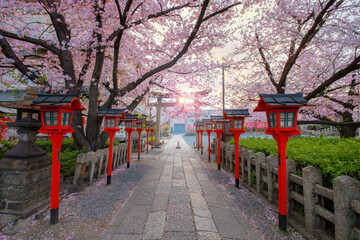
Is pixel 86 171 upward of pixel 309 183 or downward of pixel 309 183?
downward

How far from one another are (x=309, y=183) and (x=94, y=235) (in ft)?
11.8

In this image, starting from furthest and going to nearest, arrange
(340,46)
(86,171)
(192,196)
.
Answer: (340,46) < (86,171) < (192,196)

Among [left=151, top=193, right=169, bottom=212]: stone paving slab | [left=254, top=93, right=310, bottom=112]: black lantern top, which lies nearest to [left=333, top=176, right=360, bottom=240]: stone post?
[left=254, top=93, right=310, bottom=112]: black lantern top

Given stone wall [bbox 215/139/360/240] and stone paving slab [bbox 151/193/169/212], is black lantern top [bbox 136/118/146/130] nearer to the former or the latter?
stone paving slab [bbox 151/193/169/212]

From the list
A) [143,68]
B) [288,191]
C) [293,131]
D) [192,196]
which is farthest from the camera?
[143,68]

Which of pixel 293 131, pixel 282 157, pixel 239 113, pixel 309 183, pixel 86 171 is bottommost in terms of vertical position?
pixel 86 171

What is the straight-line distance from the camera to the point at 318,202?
2482 millimetres

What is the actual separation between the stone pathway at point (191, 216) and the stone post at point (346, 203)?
2.54 feet

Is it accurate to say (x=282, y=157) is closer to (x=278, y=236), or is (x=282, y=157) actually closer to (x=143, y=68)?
(x=278, y=236)

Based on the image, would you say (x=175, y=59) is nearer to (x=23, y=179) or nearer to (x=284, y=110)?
(x=284, y=110)

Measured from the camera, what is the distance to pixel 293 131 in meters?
2.73

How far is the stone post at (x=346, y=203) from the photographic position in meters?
1.96

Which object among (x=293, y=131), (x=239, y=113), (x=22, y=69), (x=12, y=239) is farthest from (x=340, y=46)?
(x=22, y=69)

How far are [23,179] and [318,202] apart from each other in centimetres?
556
